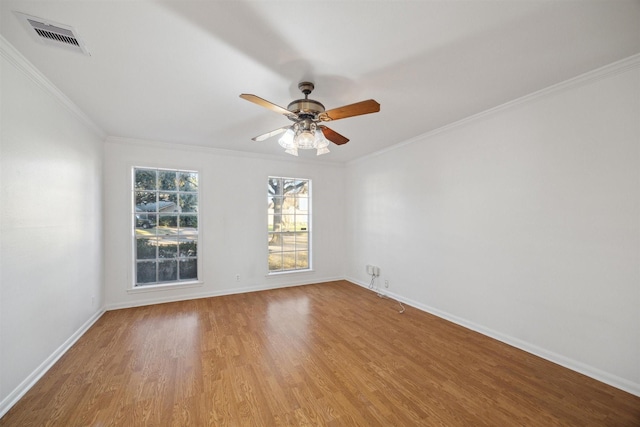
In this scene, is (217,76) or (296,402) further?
(217,76)

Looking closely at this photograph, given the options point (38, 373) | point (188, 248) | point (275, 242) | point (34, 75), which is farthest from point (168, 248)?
point (34, 75)

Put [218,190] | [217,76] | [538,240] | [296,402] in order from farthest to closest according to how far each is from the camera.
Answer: [218,190] < [538,240] < [217,76] < [296,402]

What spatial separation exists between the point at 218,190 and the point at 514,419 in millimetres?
4590

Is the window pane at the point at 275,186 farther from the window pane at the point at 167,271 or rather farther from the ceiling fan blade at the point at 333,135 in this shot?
the ceiling fan blade at the point at 333,135

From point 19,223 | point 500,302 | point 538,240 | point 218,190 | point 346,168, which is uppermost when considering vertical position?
point 346,168

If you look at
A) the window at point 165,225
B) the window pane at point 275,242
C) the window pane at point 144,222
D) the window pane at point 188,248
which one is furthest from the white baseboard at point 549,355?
the window pane at point 144,222

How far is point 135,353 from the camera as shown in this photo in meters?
2.60

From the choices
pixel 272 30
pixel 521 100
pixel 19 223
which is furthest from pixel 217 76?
pixel 521 100

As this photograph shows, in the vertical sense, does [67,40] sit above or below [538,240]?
above

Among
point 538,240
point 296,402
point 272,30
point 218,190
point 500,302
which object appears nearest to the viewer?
point 272,30

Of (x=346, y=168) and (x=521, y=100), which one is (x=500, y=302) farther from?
(x=346, y=168)

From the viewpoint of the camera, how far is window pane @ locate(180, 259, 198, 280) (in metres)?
4.37

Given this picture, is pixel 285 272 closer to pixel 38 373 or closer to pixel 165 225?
pixel 165 225

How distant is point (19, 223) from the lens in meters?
1.95
